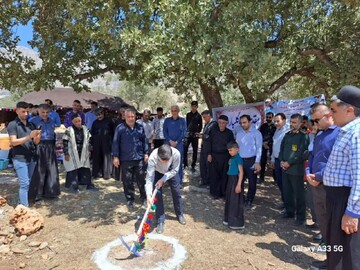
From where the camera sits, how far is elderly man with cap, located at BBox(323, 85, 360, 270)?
2773 mm

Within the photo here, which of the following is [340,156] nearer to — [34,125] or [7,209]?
[34,125]

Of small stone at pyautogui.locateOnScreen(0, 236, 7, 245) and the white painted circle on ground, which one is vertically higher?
small stone at pyautogui.locateOnScreen(0, 236, 7, 245)

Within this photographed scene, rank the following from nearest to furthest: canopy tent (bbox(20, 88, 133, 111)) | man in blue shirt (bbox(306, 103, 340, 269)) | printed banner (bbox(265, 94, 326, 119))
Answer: man in blue shirt (bbox(306, 103, 340, 269))
printed banner (bbox(265, 94, 326, 119))
canopy tent (bbox(20, 88, 133, 111))

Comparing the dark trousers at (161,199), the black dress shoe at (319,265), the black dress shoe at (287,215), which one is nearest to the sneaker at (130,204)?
the dark trousers at (161,199)

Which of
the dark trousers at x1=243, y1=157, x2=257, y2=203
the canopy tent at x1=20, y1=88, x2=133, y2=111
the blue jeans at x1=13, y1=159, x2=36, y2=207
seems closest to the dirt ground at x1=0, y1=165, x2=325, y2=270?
the blue jeans at x1=13, y1=159, x2=36, y2=207

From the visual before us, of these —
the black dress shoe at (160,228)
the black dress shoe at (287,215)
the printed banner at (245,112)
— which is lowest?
the black dress shoe at (287,215)

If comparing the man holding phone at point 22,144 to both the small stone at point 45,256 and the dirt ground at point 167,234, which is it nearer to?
the dirt ground at point 167,234

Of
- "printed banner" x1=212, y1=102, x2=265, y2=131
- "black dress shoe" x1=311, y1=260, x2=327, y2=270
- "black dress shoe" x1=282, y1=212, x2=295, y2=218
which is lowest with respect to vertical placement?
"black dress shoe" x1=311, y1=260, x2=327, y2=270

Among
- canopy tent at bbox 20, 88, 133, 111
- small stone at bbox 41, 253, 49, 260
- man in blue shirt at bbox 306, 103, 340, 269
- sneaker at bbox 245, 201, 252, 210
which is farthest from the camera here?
canopy tent at bbox 20, 88, 133, 111

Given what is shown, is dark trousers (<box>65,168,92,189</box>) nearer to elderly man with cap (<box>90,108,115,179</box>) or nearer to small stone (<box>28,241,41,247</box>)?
elderly man with cap (<box>90,108,115,179</box>)

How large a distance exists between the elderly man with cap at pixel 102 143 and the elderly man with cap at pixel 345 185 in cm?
586

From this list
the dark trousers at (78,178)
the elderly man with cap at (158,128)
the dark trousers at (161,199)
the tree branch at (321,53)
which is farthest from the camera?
the elderly man with cap at (158,128)

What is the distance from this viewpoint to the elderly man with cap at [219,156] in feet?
21.0

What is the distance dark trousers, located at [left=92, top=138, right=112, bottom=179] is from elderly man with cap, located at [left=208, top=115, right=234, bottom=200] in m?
2.83
